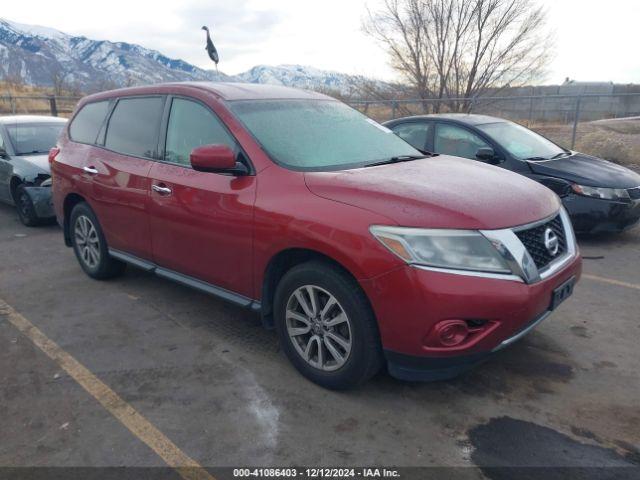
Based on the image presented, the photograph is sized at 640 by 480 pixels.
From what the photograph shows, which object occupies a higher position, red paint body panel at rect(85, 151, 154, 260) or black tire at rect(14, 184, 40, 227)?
red paint body panel at rect(85, 151, 154, 260)

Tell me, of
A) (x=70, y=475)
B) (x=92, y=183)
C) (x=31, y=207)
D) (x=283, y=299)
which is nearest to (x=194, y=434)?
(x=70, y=475)

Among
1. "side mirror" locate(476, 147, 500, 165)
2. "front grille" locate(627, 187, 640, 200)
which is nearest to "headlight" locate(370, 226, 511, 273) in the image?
"side mirror" locate(476, 147, 500, 165)

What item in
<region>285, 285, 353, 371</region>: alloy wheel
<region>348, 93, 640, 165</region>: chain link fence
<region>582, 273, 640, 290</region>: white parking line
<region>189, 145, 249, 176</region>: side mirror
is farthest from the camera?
<region>348, 93, 640, 165</region>: chain link fence

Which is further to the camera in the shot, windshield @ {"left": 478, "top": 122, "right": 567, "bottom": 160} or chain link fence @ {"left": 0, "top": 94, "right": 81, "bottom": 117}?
chain link fence @ {"left": 0, "top": 94, "right": 81, "bottom": 117}

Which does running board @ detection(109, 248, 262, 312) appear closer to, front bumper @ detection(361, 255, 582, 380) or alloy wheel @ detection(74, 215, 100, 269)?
alloy wheel @ detection(74, 215, 100, 269)

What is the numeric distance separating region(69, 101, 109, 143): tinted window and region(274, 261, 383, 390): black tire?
9.41ft

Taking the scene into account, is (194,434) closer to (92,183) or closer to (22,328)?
(22,328)

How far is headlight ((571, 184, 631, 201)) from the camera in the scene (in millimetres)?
5738

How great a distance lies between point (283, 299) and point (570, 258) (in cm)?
178

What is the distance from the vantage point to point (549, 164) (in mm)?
6047

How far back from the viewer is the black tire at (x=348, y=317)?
2748 mm

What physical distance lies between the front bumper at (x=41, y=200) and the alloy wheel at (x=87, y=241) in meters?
2.39

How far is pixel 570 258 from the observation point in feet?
10.2

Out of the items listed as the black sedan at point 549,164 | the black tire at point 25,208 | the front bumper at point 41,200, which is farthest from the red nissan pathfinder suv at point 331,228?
the black tire at point 25,208
